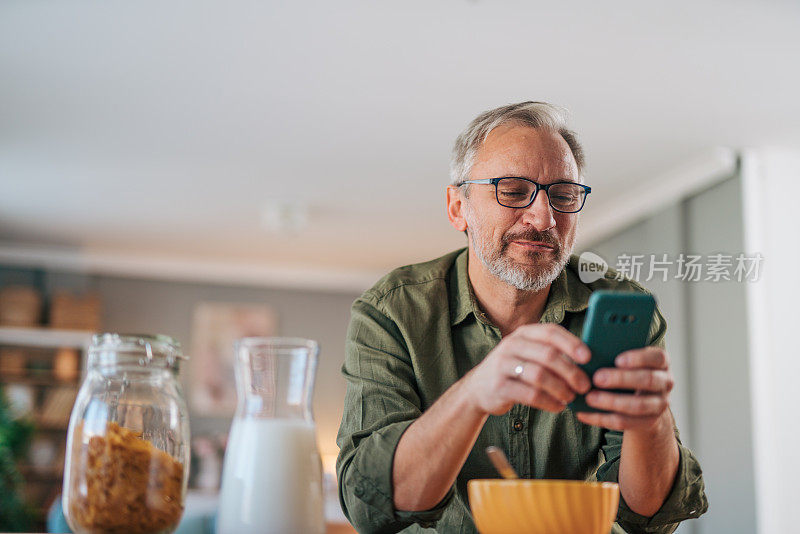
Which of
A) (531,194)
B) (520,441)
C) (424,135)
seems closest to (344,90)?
(424,135)

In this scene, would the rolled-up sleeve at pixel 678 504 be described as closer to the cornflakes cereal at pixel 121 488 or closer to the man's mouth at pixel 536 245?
the man's mouth at pixel 536 245

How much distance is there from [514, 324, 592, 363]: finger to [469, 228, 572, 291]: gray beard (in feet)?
1.72

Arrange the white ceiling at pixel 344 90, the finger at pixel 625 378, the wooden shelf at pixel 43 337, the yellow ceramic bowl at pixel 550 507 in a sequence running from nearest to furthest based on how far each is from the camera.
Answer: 1. the yellow ceramic bowl at pixel 550 507
2. the finger at pixel 625 378
3. the white ceiling at pixel 344 90
4. the wooden shelf at pixel 43 337

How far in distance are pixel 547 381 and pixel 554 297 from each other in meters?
0.64

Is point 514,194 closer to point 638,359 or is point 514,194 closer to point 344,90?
point 638,359

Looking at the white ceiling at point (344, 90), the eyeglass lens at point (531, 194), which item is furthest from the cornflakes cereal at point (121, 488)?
the white ceiling at point (344, 90)

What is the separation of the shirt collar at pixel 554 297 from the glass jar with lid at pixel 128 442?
67 cm

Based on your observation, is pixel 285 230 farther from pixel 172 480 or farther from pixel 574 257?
pixel 172 480

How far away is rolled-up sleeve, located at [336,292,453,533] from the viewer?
1021 mm

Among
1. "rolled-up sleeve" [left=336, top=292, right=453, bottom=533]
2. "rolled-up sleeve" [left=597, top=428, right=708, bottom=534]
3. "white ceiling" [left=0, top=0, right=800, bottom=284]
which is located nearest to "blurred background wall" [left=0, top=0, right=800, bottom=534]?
"white ceiling" [left=0, top=0, right=800, bottom=284]

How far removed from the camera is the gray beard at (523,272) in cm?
133

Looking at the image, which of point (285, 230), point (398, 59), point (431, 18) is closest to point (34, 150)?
point (285, 230)

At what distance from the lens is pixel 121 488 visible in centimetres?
73

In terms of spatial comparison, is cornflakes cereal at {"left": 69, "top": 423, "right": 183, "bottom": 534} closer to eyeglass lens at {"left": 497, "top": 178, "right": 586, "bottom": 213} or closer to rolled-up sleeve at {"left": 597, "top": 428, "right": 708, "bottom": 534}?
rolled-up sleeve at {"left": 597, "top": 428, "right": 708, "bottom": 534}
